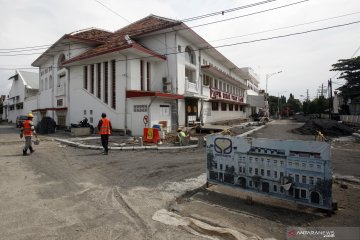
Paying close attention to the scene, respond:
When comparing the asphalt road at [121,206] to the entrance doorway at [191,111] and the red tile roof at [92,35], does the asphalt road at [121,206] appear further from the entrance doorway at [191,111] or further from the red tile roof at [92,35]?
the red tile roof at [92,35]

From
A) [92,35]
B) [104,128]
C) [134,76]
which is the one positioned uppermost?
[92,35]

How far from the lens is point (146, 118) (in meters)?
16.2

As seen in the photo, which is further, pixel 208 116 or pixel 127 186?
pixel 208 116

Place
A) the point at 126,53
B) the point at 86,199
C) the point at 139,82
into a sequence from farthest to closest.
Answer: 1. the point at 139,82
2. the point at 126,53
3. the point at 86,199

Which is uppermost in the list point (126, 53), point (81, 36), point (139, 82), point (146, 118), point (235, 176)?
point (81, 36)

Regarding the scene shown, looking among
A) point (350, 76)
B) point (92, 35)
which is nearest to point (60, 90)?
point (92, 35)

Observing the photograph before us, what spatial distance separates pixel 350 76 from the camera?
135 ft

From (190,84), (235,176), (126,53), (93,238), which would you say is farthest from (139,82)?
(93,238)

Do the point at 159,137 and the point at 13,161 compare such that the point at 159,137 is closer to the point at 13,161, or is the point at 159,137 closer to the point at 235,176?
the point at 13,161

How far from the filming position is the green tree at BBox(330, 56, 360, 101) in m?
40.0

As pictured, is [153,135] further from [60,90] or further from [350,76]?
[350,76]

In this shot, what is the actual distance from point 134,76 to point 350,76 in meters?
41.3

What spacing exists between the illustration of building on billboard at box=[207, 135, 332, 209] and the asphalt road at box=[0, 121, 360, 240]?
0.34 meters

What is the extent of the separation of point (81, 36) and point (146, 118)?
42.2 feet
